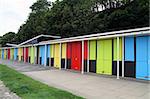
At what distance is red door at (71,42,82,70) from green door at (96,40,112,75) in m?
2.72

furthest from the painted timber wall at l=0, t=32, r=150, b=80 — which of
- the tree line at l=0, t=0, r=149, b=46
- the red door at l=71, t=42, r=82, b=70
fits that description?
the tree line at l=0, t=0, r=149, b=46

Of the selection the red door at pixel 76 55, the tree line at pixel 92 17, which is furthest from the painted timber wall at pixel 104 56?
the tree line at pixel 92 17

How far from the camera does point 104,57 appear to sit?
61.1 feet

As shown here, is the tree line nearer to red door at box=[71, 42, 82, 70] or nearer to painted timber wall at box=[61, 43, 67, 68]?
painted timber wall at box=[61, 43, 67, 68]

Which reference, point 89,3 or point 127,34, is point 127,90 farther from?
point 89,3

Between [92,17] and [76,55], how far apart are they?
18573 mm

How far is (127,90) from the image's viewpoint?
1238 cm

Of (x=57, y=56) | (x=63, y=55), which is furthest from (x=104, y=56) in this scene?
(x=57, y=56)

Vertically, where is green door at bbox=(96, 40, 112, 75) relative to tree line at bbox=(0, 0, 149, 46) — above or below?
below

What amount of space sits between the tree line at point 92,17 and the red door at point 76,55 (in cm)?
1133

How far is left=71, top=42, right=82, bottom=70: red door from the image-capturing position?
71.5 feet

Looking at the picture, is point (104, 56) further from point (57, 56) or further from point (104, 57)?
point (57, 56)

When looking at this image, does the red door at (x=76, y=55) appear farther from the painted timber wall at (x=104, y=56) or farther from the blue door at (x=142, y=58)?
the blue door at (x=142, y=58)

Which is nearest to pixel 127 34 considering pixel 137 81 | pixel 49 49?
pixel 137 81
